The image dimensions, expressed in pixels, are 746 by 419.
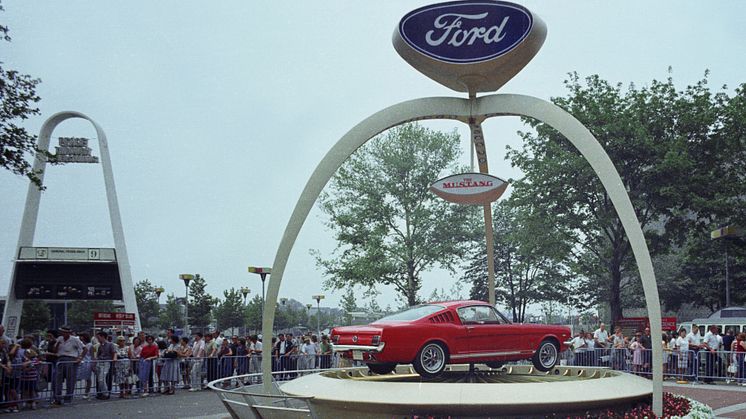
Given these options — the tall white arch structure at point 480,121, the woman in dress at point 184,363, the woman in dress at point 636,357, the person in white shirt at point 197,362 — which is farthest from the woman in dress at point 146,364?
the woman in dress at point 636,357

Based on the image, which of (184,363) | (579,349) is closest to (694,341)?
(579,349)

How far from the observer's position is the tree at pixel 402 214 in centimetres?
3944

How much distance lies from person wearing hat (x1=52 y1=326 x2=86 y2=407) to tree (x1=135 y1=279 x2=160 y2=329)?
64976mm

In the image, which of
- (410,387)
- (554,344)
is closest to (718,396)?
(554,344)

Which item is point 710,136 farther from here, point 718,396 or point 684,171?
point 718,396

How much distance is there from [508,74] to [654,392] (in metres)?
5.90

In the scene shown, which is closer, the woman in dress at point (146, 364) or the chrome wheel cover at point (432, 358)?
the chrome wheel cover at point (432, 358)

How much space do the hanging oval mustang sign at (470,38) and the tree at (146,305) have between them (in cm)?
7424

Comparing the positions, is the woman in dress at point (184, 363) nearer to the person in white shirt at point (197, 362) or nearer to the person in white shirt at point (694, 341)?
the person in white shirt at point (197, 362)

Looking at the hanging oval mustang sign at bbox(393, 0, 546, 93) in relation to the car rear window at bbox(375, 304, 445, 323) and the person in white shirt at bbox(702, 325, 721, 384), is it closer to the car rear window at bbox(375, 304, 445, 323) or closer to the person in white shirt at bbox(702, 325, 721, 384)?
the car rear window at bbox(375, 304, 445, 323)

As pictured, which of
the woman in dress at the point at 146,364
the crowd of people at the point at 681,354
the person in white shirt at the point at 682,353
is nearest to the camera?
the woman in dress at the point at 146,364

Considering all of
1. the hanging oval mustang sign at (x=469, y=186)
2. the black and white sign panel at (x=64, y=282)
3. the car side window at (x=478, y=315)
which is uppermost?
the hanging oval mustang sign at (x=469, y=186)

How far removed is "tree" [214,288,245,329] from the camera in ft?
279

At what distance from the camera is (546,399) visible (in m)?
11.5
